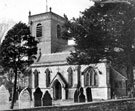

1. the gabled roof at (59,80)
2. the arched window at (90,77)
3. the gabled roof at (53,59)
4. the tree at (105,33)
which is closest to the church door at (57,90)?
the gabled roof at (59,80)

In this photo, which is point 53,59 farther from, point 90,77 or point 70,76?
point 90,77

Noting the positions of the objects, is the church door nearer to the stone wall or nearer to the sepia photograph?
the sepia photograph

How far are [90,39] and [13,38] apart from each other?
10952 mm

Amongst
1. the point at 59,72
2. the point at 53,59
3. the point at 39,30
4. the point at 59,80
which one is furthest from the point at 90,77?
the point at 39,30

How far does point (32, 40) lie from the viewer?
28.9 m

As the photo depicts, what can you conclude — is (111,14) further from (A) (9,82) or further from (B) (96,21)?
(A) (9,82)

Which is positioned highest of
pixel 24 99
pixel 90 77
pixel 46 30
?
pixel 46 30

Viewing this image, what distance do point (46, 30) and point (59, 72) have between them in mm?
10670

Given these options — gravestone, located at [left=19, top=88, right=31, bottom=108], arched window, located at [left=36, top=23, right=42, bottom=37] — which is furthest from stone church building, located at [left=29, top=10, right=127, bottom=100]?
gravestone, located at [left=19, top=88, right=31, bottom=108]

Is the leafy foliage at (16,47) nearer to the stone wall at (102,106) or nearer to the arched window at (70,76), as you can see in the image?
the arched window at (70,76)

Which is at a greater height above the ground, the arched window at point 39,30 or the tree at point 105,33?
the arched window at point 39,30

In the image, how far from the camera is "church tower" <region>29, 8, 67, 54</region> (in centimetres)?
4872

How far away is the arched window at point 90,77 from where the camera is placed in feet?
128

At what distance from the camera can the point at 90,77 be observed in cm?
3953
